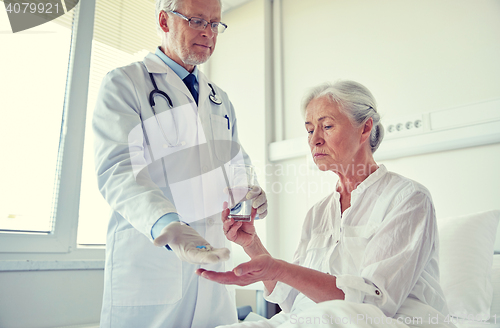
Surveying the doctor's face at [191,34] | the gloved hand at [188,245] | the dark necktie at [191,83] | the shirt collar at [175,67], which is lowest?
the gloved hand at [188,245]

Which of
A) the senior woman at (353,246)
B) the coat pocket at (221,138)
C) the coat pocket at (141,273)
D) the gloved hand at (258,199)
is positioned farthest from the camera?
the coat pocket at (221,138)

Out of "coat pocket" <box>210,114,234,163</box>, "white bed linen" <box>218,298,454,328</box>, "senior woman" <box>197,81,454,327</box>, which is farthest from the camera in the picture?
"coat pocket" <box>210,114,234,163</box>

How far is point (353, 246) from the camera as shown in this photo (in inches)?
46.8

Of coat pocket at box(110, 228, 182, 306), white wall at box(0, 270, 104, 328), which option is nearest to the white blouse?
coat pocket at box(110, 228, 182, 306)

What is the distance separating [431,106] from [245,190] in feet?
4.76

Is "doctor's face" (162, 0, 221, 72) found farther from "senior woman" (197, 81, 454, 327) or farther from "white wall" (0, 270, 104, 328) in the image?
"white wall" (0, 270, 104, 328)

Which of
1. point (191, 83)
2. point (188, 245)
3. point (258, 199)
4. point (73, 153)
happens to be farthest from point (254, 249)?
point (73, 153)

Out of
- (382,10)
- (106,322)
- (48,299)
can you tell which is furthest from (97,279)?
(382,10)

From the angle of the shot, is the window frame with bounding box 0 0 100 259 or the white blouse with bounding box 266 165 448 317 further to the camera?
the window frame with bounding box 0 0 100 259

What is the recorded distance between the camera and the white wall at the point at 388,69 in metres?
1.96

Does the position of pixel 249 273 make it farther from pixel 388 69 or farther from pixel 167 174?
pixel 388 69

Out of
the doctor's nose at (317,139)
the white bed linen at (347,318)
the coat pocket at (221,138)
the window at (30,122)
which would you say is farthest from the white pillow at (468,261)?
the window at (30,122)

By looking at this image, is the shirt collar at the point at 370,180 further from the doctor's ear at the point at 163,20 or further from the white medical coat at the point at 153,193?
the doctor's ear at the point at 163,20

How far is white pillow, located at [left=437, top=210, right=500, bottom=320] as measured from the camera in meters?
1.40
